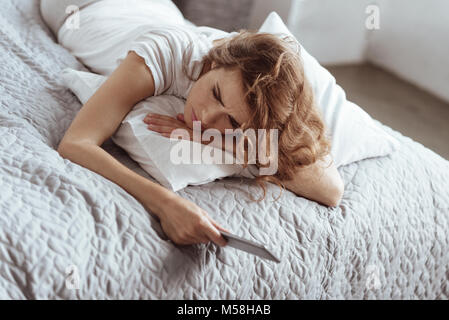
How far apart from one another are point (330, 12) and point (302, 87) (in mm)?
2018

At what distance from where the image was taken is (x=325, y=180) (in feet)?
3.83

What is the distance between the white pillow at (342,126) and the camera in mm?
1304

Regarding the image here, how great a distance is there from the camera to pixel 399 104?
109 inches

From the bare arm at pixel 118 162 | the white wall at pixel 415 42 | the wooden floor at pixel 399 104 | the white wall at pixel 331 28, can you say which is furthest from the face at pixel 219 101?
the white wall at pixel 415 42

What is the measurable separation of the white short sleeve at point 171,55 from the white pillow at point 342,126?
276 mm

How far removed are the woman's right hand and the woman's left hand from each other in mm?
185

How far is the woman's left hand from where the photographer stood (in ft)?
3.64

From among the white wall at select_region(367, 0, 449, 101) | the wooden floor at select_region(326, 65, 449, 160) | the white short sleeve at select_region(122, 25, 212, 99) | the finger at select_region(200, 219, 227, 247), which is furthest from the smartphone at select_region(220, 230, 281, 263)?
the white wall at select_region(367, 0, 449, 101)

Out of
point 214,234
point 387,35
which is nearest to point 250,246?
point 214,234

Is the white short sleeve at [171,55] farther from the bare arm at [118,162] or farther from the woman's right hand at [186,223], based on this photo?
the woman's right hand at [186,223]

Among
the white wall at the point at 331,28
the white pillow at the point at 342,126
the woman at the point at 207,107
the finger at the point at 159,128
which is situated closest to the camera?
the woman at the point at 207,107

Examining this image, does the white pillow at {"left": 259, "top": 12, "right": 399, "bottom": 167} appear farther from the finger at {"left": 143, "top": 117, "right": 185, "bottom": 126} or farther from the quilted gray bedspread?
the finger at {"left": 143, "top": 117, "right": 185, "bottom": 126}
